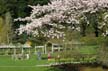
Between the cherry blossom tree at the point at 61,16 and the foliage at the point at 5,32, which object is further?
the foliage at the point at 5,32

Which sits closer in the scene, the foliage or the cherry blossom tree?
the cherry blossom tree

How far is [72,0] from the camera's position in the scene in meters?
13.5

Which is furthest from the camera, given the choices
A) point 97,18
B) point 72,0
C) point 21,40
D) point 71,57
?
point 21,40

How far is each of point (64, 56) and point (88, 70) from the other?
9.88 meters

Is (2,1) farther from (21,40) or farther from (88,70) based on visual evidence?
(88,70)

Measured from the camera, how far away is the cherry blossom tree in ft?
44.4

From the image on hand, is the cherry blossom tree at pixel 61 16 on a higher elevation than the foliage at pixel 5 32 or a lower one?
higher

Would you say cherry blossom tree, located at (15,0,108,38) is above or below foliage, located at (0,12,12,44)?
above

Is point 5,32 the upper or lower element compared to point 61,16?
lower

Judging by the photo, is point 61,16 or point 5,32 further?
point 5,32

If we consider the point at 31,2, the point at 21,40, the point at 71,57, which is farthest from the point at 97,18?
the point at 31,2

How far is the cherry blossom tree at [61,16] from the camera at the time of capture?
13547 mm

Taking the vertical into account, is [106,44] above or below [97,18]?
below

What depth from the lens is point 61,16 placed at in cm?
1380
